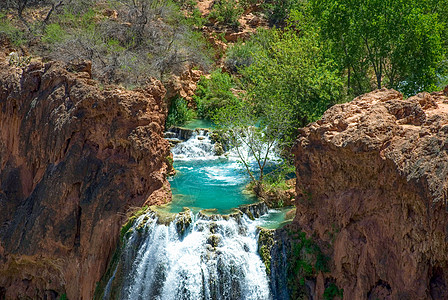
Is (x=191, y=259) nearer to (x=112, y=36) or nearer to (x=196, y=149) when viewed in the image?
(x=196, y=149)

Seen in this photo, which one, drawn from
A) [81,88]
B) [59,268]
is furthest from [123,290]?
[81,88]

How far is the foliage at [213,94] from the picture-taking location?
1163 inches

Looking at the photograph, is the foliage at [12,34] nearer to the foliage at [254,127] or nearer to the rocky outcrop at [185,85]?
the rocky outcrop at [185,85]

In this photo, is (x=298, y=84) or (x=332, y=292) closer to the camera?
(x=332, y=292)

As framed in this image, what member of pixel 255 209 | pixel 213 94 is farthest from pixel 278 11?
pixel 255 209

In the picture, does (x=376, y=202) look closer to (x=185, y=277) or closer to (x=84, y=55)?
(x=185, y=277)

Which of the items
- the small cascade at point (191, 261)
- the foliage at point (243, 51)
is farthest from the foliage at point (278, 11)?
the small cascade at point (191, 261)

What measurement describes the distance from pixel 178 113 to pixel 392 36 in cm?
1315

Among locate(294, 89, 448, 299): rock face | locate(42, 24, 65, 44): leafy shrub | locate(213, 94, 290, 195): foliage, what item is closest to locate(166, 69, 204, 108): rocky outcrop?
locate(42, 24, 65, 44): leafy shrub

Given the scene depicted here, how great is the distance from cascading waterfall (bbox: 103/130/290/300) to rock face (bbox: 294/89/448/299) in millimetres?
1939

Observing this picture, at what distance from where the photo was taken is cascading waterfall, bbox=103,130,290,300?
14.4 m

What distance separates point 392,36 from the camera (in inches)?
785

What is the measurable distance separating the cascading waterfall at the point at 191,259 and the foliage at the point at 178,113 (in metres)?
12.5

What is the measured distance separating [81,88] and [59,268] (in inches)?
257
